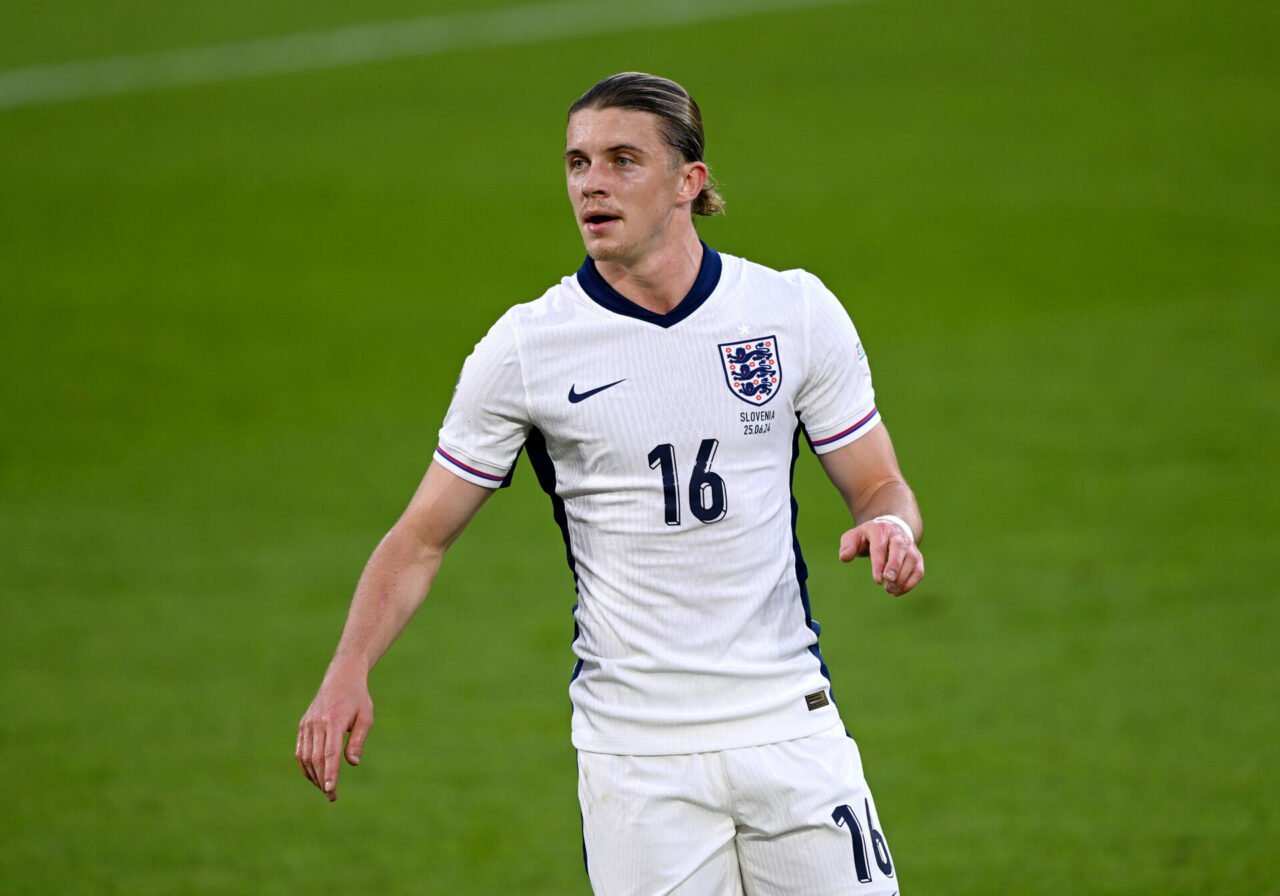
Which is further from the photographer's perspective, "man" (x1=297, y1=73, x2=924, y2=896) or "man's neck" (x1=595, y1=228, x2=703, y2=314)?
"man's neck" (x1=595, y1=228, x2=703, y2=314)

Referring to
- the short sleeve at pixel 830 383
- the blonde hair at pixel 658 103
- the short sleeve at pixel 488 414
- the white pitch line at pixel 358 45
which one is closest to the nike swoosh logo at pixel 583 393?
the short sleeve at pixel 488 414

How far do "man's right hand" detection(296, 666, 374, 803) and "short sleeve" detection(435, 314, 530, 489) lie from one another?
21.8 inches

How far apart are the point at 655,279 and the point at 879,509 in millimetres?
747

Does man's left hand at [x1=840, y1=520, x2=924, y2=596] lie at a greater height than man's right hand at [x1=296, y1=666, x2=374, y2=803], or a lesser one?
greater

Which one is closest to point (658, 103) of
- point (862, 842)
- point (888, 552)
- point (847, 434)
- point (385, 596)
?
point (847, 434)

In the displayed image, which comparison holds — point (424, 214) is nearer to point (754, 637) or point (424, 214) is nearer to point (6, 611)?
point (6, 611)

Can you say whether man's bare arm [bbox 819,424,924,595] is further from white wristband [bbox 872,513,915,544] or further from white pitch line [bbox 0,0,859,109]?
white pitch line [bbox 0,0,859,109]

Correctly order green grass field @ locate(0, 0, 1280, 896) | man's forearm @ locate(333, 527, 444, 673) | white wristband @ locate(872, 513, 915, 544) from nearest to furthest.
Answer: white wristband @ locate(872, 513, 915, 544) < man's forearm @ locate(333, 527, 444, 673) < green grass field @ locate(0, 0, 1280, 896)

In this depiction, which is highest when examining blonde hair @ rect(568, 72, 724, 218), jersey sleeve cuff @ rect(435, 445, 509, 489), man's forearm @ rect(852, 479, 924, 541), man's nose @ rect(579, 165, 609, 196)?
blonde hair @ rect(568, 72, 724, 218)

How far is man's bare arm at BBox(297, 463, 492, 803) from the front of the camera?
398 cm

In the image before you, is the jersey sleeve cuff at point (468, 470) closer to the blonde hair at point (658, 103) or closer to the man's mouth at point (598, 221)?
the man's mouth at point (598, 221)

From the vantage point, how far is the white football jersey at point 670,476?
4.22 m

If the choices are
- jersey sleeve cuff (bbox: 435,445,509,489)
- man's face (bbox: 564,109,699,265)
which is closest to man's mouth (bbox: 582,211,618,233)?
man's face (bbox: 564,109,699,265)

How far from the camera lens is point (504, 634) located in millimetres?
11289
